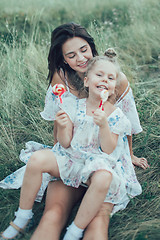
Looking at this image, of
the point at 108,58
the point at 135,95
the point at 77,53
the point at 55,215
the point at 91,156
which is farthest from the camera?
the point at 135,95

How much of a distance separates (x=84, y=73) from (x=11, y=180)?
39.7 inches

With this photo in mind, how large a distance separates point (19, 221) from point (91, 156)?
612mm

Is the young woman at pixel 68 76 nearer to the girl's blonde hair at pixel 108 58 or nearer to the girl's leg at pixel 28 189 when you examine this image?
the girl's leg at pixel 28 189

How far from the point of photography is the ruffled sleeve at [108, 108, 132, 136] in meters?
2.03

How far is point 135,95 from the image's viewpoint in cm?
337

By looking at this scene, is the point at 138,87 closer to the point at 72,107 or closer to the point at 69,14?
the point at 72,107

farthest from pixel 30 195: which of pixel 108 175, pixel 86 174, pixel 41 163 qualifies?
pixel 108 175

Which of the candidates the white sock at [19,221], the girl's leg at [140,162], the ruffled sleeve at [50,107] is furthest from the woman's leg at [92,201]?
the ruffled sleeve at [50,107]

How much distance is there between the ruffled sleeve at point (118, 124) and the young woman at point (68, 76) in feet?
1.13

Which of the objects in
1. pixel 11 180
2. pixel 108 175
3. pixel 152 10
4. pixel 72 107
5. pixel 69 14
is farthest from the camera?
pixel 69 14

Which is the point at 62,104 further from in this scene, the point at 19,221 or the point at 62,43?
the point at 19,221

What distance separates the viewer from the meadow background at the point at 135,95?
6.77 feet

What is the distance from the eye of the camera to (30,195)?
1917 millimetres

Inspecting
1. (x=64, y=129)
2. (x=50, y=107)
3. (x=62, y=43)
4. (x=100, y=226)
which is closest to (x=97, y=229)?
(x=100, y=226)
